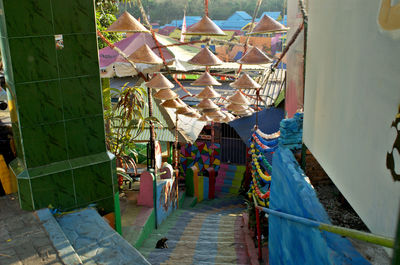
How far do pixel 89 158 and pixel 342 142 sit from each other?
128 inches

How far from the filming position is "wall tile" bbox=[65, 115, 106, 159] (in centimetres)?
471

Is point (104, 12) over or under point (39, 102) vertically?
over

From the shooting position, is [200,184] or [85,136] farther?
[200,184]

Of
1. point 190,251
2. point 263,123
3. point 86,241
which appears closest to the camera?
point 86,241

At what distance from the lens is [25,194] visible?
14.7 ft

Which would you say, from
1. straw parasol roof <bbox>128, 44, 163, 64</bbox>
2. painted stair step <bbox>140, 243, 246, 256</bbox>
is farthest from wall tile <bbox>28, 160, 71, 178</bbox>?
painted stair step <bbox>140, 243, 246, 256</bbox>

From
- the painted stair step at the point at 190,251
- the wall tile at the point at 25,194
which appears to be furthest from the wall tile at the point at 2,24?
the painted stair step at the point at 190,251

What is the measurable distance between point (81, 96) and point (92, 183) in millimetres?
1180

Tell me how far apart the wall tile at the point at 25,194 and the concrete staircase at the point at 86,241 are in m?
0.17

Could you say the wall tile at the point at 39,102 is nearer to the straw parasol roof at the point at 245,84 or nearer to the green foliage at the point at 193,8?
the straw parasol roof at the point at 245,84

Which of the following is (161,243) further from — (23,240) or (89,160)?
(23,240)

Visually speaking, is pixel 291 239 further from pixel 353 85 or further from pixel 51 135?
pixel 51 135

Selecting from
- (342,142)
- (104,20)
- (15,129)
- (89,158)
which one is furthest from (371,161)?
(104,20)

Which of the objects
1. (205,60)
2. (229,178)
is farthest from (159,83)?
(229,178)
